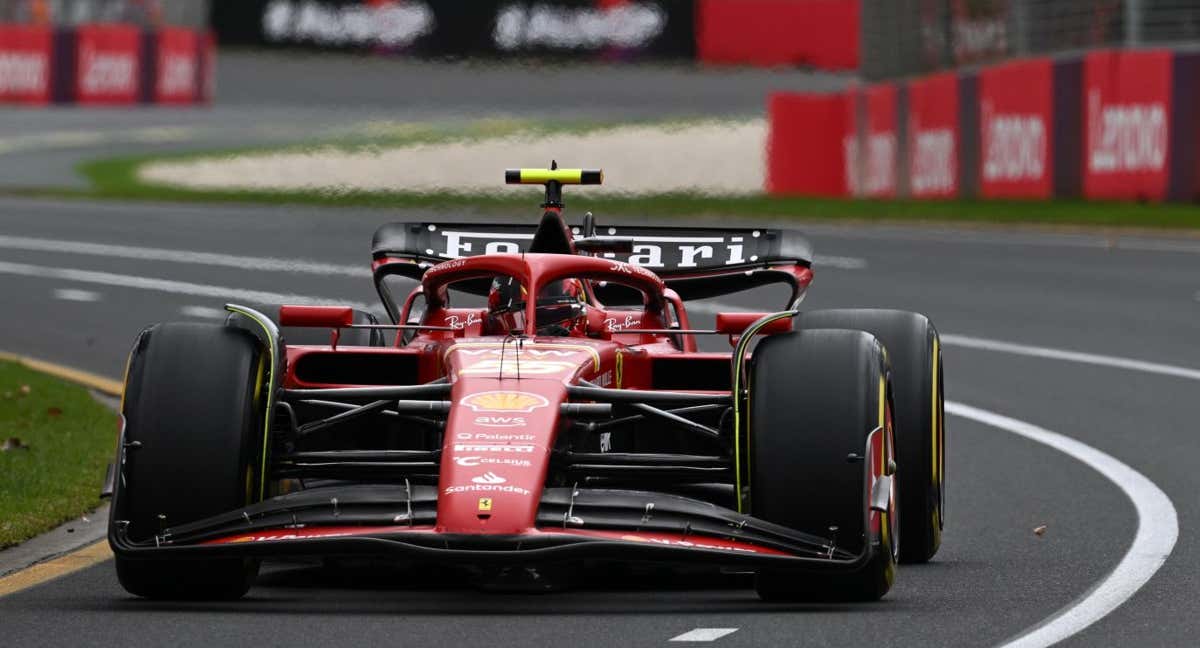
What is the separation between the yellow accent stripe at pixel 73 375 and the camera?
Answer: 51.0 feet

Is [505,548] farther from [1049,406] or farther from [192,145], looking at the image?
[192,145]

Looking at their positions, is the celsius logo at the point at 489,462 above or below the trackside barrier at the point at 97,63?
below

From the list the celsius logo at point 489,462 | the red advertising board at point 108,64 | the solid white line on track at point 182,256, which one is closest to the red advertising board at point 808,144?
the solid white line on track at point 182,256

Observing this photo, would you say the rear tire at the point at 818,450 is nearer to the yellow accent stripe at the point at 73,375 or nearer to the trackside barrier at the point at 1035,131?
the yellow accent stripe at the point at 73,375

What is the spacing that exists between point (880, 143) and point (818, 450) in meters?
26.0

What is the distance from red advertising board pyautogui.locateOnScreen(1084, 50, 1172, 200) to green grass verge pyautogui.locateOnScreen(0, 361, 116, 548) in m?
14.0

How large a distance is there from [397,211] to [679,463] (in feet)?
77.5

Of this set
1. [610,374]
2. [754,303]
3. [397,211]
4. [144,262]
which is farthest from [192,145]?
[610,374]

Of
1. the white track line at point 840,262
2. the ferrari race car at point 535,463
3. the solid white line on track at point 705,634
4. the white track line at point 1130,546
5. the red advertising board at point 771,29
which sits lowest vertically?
the white track line at point 1130,546

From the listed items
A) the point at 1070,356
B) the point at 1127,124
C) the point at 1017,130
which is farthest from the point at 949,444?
the point at 1017,130

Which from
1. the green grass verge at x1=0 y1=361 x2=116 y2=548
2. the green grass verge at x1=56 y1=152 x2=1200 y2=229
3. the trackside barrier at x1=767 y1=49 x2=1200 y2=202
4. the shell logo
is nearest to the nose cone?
the shell logo

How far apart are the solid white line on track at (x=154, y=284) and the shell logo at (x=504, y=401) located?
12398 mm

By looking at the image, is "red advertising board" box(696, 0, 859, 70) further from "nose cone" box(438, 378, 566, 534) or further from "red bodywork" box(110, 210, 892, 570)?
"nose cone" box(438, 378, 566, 534)

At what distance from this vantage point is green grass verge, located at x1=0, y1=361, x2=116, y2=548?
1033 cm
